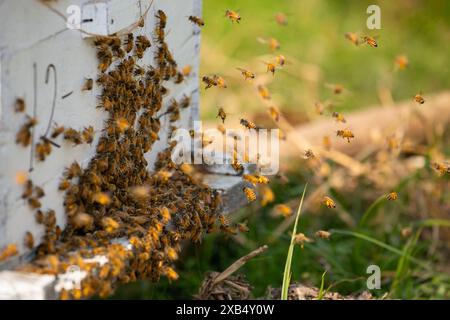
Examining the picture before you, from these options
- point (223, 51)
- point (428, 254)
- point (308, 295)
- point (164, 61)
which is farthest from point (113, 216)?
point (223, 51)

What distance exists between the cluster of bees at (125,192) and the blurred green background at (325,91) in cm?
82

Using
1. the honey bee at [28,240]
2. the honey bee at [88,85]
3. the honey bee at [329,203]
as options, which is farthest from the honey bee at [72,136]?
the honey bee at [329,203]

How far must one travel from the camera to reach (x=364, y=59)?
10.6 metres

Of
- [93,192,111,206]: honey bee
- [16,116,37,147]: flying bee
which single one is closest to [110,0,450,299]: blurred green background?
[93,192,111,206]: honey bee

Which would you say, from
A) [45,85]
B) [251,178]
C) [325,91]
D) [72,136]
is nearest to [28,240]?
[72,136]

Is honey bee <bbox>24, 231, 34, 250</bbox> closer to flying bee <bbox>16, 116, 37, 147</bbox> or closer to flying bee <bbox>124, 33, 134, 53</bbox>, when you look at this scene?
flying bee <bbox>16, 116, 37, 147</bbox>

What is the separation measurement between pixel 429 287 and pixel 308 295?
1.57 metres

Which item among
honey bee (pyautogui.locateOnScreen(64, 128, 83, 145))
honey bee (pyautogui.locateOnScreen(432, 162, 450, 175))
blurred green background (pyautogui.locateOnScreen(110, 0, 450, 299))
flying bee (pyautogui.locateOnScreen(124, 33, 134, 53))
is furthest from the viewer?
blurred green background (pyautogui.locateOnScreen(110, 0, 450, 299))

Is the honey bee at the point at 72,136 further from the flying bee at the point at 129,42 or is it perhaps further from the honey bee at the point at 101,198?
the flying bee at the point at 129,42

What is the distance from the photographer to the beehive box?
10.4ft

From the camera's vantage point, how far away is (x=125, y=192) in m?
3.98

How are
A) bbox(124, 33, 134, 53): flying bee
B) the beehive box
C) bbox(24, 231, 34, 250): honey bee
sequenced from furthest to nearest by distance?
bbox(124, 33, 134, 53): flying bee, bbox(24, 231, 34, 250): honey bee, the beehive box

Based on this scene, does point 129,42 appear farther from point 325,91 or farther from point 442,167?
point 325,91

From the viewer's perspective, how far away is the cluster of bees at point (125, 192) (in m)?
3.43
